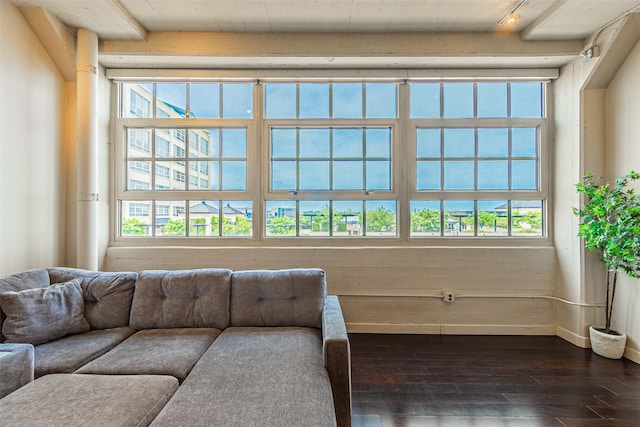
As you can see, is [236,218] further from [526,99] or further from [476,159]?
[526,99]

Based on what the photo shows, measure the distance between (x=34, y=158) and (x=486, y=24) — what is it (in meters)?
4.03

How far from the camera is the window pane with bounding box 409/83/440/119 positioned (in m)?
3.10

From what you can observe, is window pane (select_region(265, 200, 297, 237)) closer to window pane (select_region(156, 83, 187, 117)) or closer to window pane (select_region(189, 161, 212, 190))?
window pane (select_region(189, 161, 212, 190))

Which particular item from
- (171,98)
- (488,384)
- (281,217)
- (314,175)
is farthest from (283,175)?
(488,384)

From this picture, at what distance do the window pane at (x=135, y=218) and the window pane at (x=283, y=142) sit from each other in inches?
56.6

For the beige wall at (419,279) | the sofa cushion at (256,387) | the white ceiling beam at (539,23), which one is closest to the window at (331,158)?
the beige wall at (419,279)

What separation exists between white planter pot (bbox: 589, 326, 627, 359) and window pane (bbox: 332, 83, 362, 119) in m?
2.92

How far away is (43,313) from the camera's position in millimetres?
1770

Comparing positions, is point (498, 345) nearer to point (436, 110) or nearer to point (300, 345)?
point (300, 345)

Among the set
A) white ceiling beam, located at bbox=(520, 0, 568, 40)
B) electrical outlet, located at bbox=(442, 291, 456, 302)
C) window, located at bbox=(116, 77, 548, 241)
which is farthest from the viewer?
window, located at bbox=(116, 77, 548, 241)

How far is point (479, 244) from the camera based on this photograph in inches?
120

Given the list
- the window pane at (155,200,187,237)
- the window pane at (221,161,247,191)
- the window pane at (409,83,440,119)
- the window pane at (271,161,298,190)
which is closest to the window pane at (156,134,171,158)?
the window pane at (155,200,187,237)

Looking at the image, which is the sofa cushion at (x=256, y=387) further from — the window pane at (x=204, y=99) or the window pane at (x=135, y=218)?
the window pane at (x=204, y=99)

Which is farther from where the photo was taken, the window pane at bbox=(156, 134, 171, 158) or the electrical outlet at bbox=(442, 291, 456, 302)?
the window pane at bbox=(156, 134, 171, 158)
